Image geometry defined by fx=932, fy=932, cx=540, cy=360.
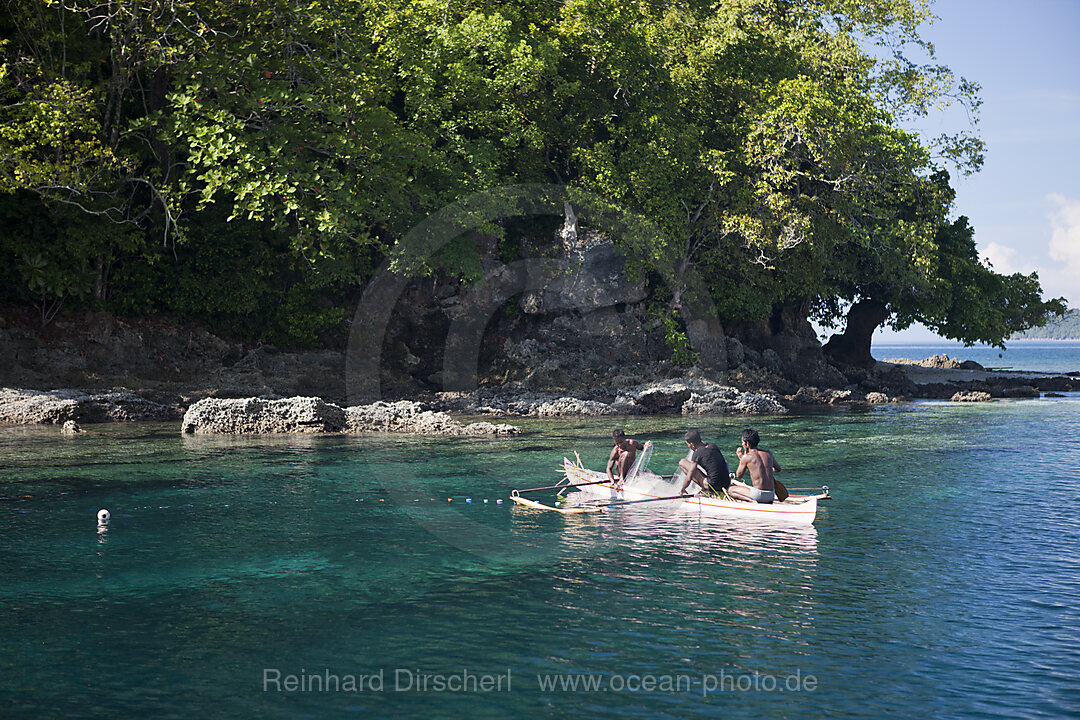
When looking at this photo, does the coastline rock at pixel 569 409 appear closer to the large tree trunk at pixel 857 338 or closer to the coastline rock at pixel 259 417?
the coastline rock at pixel 259 417

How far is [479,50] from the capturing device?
1604 inches

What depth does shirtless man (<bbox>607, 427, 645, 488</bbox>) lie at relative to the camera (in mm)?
20844

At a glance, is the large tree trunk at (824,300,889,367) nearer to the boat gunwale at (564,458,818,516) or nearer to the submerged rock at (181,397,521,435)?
the submerged rock at (181,397,521,435)

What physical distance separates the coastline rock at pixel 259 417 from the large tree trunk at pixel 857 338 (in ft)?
122

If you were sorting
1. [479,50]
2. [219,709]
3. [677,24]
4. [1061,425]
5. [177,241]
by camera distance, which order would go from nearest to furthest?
[219,709] < [1061,425] < [177,241] < [479,50] < [677,24]

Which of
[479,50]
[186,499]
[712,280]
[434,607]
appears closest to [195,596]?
[434,607]

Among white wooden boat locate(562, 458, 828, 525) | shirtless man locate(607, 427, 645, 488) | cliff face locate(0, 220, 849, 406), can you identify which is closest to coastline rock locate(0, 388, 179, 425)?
cliff face locate(0, 220, 849, 406)

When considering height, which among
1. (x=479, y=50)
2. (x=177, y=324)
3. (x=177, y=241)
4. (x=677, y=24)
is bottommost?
(x=177, y=324)

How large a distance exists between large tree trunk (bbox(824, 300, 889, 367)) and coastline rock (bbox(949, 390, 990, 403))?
393 inches

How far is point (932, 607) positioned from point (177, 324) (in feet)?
113

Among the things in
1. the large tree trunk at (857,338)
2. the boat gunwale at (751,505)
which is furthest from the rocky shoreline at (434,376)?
the boat gunwale at (751,505)

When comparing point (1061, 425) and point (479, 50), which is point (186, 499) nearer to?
point (479, 50)

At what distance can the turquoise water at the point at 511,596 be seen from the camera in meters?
9.74

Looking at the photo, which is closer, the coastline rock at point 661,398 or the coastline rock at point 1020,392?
the coastline rock at point 661,398
